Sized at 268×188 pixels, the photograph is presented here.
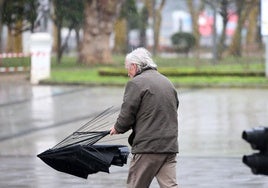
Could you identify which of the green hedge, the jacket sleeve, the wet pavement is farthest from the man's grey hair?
the green hedge

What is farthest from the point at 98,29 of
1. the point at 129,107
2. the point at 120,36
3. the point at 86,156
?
the point at 129,107

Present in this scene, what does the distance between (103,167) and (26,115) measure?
12085 millimetres

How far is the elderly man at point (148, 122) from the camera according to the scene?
7902 mm

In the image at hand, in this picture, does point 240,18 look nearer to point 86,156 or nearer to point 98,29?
point 98,29

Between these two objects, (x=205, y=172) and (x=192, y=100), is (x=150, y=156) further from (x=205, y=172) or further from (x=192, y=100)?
(x=192, y=100)

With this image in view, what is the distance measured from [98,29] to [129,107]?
3034cm

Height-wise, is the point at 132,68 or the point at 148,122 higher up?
the point at 132,68

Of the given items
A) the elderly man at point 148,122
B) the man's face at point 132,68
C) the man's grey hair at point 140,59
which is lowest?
the elderly man at point 148,122

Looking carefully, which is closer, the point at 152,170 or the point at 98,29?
the point at 152,170

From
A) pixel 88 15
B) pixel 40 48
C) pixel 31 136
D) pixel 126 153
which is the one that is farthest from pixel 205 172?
pixel 88 15

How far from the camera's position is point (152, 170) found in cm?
799

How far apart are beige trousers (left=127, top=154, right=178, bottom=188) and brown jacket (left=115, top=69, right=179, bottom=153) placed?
0.31 ft

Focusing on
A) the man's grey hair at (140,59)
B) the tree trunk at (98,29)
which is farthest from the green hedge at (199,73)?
the man's grey hair at (140,59)

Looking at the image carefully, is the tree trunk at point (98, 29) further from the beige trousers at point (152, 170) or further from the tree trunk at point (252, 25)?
the beige trousers at point (152, 170)
